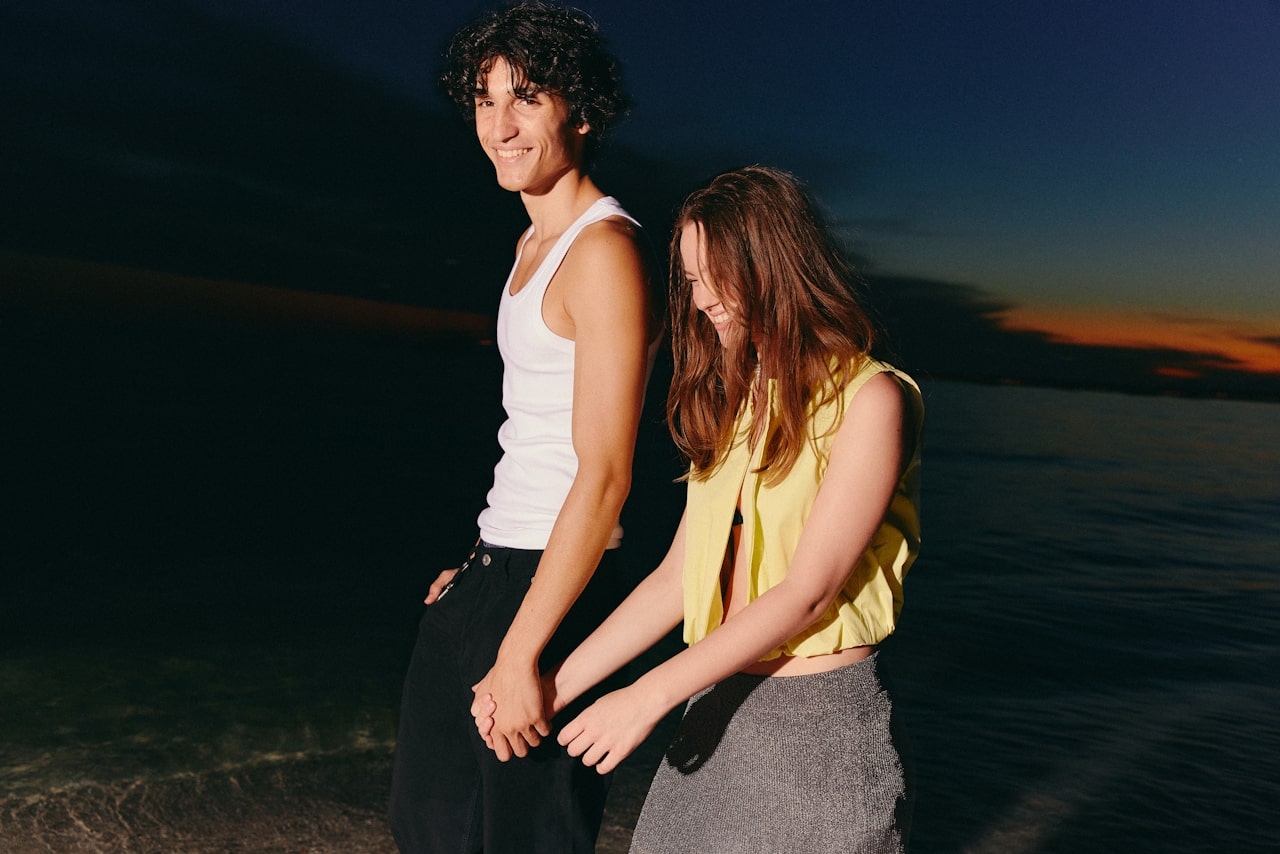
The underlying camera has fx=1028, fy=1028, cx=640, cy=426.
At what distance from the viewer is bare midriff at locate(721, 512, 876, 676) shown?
52.7 inches

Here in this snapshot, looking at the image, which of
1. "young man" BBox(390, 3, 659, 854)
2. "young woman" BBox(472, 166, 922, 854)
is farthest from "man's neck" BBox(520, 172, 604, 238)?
"young woman" BBox(472, 166, 922, 854)

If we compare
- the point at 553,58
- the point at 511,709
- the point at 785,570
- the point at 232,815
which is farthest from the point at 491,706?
the point at 232,815

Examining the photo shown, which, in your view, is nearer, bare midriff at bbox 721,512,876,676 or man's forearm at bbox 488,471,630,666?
bare midriff at bbox 721,512,876,676

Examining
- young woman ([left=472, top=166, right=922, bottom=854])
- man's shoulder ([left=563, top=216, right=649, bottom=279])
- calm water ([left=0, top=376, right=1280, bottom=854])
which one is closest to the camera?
young woman ([left=472, top=166, right=922, bottom=854])

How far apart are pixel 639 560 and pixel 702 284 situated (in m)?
8.38

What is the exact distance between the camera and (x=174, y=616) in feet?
22.8

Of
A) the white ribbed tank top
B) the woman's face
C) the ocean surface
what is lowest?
the ocean surface

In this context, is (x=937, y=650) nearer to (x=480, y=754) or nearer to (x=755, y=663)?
(x=480, y=754)

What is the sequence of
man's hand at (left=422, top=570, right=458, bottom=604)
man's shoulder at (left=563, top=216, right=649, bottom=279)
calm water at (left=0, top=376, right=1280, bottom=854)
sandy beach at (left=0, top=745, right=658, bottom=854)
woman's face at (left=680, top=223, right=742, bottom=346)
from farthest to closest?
calm water at (left=0, top=376, right=1280, bottom=854), sandy beach at (left=0, top=745, right=658, bottom=854), man's hand at (left=422, top=570, right=458, bottom=604), man's shoulder at (left=563, top=216, right=649, bottom=279), woman's face at (left=680, top=223, right=742, bottom=346)

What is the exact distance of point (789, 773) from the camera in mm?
1308

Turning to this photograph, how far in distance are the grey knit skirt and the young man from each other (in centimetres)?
24

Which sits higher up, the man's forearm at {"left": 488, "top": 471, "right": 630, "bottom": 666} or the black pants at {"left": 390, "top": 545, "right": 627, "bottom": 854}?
the man's forearm at {"left": 488, "top": 471, "right": 630, "bottom": 666}

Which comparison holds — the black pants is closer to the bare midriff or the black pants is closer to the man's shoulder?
the bare midriff

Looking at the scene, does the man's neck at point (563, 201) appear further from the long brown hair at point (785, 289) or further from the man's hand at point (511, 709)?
the man's hand at point (511, 709)
